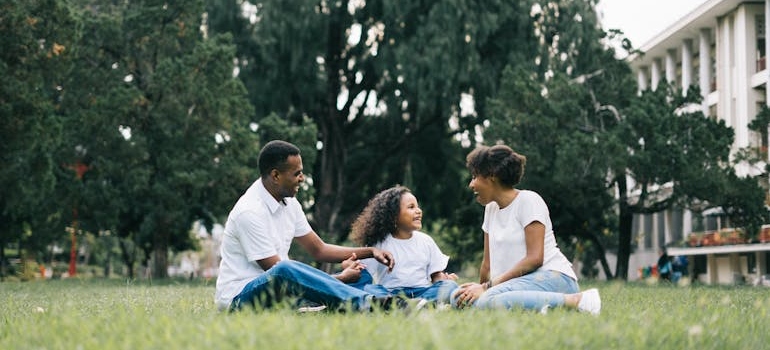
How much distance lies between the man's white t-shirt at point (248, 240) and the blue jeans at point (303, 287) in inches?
11.1

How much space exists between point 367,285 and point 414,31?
76.2 feet

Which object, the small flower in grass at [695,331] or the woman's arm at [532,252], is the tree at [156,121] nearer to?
the woman's arm at [532,252]

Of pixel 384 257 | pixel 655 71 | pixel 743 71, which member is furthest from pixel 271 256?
pixel 655 71

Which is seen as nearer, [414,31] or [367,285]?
[367,285]

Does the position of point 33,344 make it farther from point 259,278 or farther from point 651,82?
point 651,82

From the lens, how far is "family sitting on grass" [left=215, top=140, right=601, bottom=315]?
723 centimetres

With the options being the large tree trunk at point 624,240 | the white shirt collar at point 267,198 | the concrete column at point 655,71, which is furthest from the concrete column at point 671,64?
the white shirt collar at point 267,198

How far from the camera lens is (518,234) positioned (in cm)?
777

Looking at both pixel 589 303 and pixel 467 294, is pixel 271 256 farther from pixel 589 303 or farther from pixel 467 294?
pixel 589 303

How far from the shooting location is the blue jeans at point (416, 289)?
805cm

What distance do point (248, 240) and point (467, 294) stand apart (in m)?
1.58

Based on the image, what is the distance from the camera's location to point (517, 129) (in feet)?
97.0

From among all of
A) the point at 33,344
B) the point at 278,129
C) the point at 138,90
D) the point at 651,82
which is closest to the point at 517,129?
the point at 278,129

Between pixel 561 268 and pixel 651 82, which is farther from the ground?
pixel 651 82
